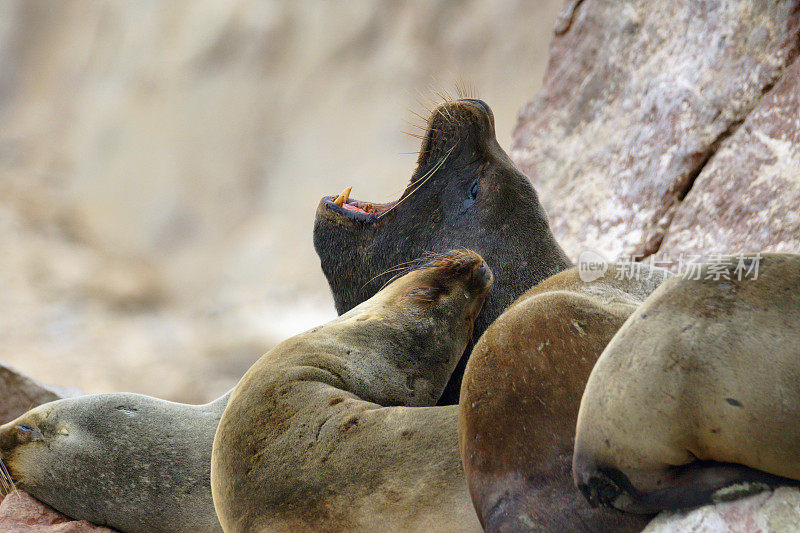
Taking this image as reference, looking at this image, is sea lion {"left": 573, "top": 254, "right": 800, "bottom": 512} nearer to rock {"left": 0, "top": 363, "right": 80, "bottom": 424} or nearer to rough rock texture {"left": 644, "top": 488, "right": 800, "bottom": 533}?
rough rock texture {"left": 644, "top": 488, "right": 800, "bottom": 533}

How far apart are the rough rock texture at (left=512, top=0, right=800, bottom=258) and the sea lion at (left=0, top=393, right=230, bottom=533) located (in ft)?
7.48

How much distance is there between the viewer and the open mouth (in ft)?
7.58

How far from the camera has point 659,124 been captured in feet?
14.1

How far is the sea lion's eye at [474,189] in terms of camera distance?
223cm

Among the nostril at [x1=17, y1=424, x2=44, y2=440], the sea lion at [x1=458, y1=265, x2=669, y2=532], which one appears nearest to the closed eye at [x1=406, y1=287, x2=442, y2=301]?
the sea lion at [x1=458, y1=265, x2=669, y2=532]

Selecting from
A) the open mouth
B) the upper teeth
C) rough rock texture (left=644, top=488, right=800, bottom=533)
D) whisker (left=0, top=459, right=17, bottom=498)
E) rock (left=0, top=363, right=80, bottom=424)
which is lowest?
rough rock texture (left=644, top=488, right=800, bottom=533)

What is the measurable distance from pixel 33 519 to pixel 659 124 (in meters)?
3.45

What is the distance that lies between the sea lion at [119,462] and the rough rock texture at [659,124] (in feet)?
7.48

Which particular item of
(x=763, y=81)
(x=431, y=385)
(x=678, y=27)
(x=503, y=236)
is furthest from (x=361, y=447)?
(x=678, y=27)

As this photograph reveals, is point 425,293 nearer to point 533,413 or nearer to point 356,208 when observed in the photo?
point 533,413

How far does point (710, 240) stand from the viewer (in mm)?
3604

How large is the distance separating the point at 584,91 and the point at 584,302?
399cm

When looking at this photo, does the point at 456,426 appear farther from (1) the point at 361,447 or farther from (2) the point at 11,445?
(2) the point at 11,445

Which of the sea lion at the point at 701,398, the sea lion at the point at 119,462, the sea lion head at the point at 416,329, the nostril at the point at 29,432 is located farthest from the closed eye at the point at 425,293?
the nostril at the point at 29,432
